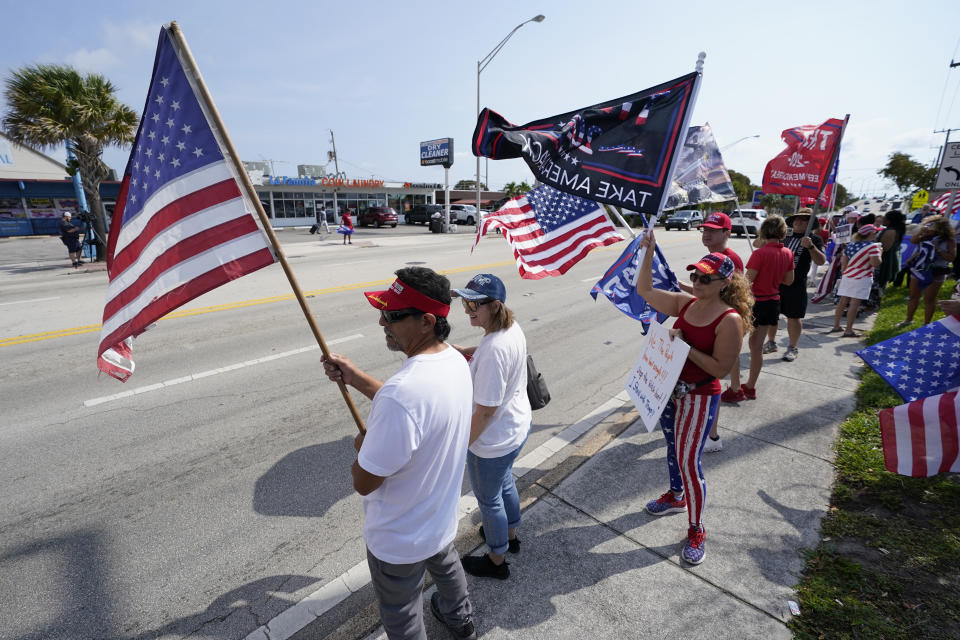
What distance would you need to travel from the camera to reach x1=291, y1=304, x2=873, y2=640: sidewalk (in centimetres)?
244

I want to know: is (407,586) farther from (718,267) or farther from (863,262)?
(863,262)

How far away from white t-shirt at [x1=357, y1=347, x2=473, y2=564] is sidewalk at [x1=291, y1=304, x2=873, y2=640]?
0.93 m

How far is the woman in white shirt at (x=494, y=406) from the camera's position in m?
2.37

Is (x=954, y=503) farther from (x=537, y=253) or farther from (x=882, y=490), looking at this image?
(x=537, y=253)

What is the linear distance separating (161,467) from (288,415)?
3.92 feet

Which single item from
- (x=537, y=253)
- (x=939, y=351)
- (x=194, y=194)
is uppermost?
(x=194, y=194)

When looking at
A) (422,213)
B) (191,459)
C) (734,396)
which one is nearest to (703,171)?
(734,396)

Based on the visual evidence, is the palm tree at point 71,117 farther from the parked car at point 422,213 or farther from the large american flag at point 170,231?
the parked car at point 422,213

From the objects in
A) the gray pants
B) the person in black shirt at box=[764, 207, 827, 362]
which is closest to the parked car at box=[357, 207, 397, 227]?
the person in black shirt at box=[764, 207, 827, 362]

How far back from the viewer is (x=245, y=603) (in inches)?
103

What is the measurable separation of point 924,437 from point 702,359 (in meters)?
1.78

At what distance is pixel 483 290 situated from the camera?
2514 mm

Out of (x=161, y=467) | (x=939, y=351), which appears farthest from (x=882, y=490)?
(x=161, y=467)

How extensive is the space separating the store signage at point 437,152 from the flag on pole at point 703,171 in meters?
31.6
